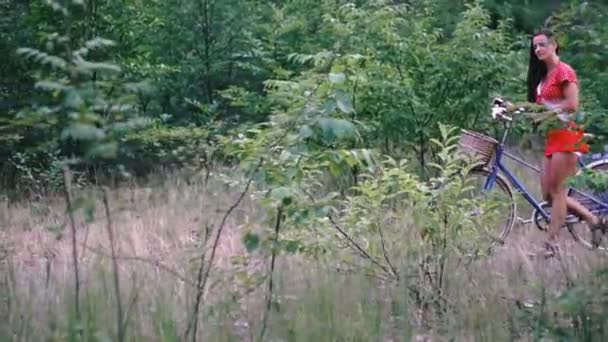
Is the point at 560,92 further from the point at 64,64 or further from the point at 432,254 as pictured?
the point at 64,64

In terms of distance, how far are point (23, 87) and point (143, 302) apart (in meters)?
7.36

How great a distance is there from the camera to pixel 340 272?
19.8 feet

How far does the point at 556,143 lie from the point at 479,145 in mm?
908

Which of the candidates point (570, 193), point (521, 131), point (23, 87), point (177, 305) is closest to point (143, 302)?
point (177, 305)

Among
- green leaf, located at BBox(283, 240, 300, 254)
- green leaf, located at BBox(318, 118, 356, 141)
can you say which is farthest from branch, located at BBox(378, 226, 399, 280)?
green leaf, located at BBox(318, 118, 356, 141)

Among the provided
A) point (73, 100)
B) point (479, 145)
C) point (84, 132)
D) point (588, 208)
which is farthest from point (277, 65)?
point (84, 132)

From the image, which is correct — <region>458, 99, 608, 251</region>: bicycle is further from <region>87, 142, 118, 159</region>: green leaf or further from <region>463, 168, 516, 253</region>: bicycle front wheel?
<region>87, 142, 118, 159</region>: green leaf

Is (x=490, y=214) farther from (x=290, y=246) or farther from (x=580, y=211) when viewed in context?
(x=290, y=246)

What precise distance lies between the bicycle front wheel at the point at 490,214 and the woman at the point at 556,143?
41cm

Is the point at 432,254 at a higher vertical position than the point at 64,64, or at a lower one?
lower

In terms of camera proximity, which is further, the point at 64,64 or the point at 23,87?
the point at 23,87

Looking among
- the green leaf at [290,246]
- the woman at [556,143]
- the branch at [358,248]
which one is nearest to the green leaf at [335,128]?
the green leaf at [290,246]

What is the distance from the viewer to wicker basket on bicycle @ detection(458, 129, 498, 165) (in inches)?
324

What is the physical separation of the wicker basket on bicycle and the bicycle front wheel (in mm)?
144
